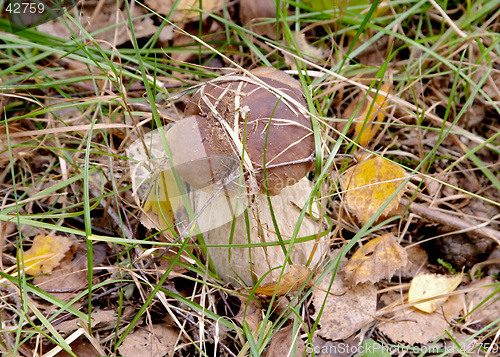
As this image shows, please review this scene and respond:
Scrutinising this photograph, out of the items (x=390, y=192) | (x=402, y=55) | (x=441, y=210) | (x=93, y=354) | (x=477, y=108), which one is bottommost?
(x=93, y=354)

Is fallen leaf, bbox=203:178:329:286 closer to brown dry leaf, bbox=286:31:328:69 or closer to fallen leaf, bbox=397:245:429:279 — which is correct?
fallen leaf, bbox=397:245:429:279

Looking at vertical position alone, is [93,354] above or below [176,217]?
below

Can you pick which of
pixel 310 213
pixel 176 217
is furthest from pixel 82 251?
pixel 310 213

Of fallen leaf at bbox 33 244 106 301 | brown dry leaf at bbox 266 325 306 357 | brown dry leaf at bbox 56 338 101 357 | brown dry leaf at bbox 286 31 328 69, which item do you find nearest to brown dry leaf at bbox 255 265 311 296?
brown dry leaf at bbox 266 325 306 357

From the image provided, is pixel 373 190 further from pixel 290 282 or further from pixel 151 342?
pixel 151 342

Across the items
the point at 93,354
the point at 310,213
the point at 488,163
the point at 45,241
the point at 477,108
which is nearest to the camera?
the point at 93,354

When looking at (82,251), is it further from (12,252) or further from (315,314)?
(315,314)
